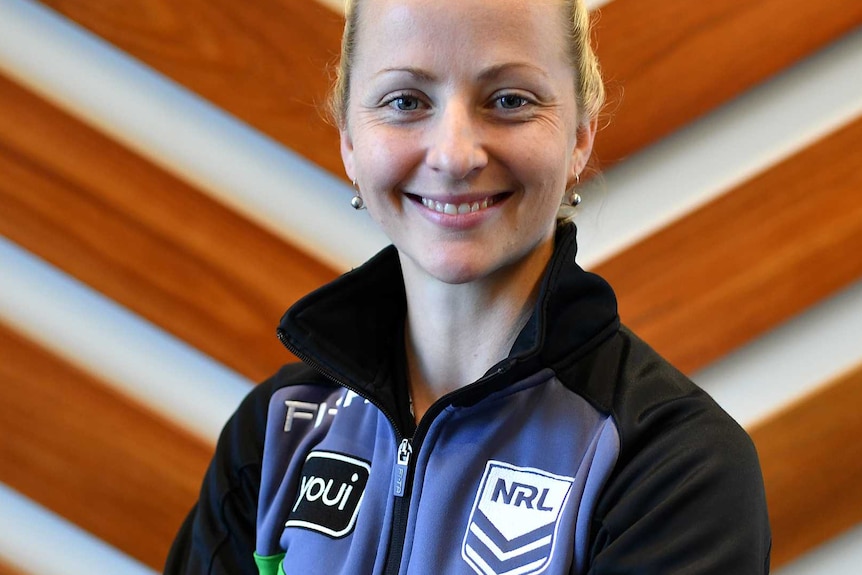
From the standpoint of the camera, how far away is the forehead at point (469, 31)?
74 cm

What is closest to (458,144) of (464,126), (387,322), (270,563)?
(464,126)

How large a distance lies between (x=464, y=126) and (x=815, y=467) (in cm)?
70

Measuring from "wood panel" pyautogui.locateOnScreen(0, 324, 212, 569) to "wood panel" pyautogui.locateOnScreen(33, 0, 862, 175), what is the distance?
450 millimetres

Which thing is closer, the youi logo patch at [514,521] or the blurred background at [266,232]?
the youi logo patch at [514,521]

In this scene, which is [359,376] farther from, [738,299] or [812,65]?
[812,65]

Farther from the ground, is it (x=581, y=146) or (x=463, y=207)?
(x=581, y=146)

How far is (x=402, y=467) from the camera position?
81 centimetres

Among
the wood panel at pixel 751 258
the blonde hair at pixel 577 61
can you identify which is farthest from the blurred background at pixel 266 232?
the blonde hair at pixel 577 61

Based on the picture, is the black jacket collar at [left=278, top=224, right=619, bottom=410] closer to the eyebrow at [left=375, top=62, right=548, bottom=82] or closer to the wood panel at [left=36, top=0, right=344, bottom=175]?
the eyebrow at [left=375, top=62, right=548, bottom=82]

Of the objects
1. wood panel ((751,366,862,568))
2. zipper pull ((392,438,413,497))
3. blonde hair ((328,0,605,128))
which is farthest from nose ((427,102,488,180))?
wood panel ((751,366,862,568))

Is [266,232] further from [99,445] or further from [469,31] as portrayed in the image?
[469,31]

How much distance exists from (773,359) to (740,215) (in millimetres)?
195

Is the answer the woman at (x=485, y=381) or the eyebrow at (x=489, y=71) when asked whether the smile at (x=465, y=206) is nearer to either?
the woman at (x=485, y=381)

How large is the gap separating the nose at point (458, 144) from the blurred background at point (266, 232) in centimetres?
43
